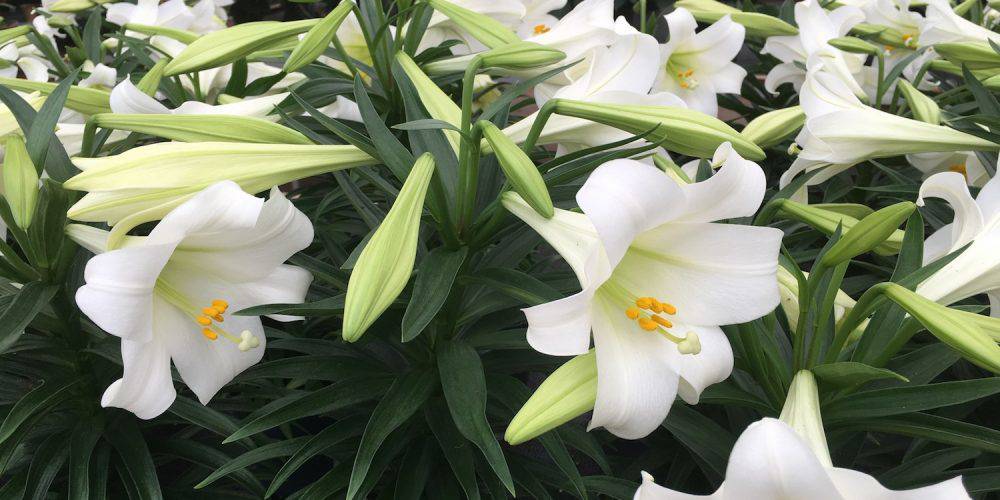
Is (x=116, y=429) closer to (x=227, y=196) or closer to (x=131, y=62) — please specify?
(x=227, y=196)

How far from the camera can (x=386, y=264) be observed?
27.7 inches

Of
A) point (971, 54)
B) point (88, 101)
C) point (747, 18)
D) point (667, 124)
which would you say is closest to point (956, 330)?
point (667, 124)

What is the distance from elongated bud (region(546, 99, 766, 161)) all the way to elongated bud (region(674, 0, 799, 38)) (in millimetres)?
936

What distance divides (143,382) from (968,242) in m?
0.86

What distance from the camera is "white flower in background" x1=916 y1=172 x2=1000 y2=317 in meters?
0.81

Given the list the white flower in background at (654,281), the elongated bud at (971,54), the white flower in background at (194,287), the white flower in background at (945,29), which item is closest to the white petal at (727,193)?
the white flower in background at (654,281)

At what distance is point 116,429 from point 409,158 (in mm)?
577

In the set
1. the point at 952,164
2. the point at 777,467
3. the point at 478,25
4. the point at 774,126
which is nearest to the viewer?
the point at 777,467

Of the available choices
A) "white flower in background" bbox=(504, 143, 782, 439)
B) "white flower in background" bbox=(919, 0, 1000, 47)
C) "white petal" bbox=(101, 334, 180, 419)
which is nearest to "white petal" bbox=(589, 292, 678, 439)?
"white flower in background" bbox=(504, 143, 782, 439)

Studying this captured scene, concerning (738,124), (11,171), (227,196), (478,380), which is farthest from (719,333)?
(738,124)

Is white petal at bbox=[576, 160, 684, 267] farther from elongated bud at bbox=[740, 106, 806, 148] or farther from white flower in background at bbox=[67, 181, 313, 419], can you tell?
elongated bud at bbox=[740, 106, 806, 148]

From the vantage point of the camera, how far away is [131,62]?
1742mm

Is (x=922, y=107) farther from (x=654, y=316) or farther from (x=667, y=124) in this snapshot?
(x=654, y=316)

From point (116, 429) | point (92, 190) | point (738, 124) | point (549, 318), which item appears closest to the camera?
point (549, 318)
